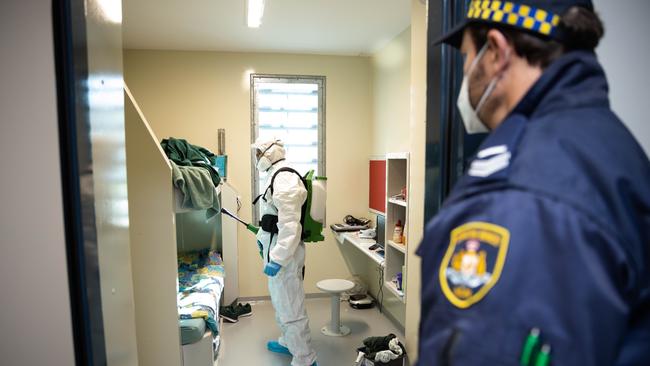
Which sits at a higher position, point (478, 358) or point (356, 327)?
point (478, 358)

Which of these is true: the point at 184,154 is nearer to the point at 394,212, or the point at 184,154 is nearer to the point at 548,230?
the point at 394,212

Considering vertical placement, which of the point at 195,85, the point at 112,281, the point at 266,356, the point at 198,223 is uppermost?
the point at 195,85

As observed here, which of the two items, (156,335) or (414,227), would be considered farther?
(156,335)

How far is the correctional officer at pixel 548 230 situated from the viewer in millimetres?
418

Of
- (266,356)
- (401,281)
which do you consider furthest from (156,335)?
(401,281)

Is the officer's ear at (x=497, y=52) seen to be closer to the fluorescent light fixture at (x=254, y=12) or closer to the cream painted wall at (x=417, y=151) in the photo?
the cream painted wall at (x=417, y=151)

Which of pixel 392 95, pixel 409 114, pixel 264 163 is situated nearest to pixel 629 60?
pixel 409 114

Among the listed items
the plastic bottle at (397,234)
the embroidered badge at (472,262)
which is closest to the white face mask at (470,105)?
the embroidered badge at (472,262)

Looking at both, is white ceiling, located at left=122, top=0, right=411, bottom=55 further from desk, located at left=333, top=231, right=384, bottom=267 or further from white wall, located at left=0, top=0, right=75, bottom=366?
white wall, located at left=0, top=0, right=75, bottom=366

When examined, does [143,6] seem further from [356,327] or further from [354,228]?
[356,327]

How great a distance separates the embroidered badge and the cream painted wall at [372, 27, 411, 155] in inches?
111

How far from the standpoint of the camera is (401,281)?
2.77m

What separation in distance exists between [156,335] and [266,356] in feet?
4.07

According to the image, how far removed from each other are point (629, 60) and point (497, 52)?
20.7 inches
